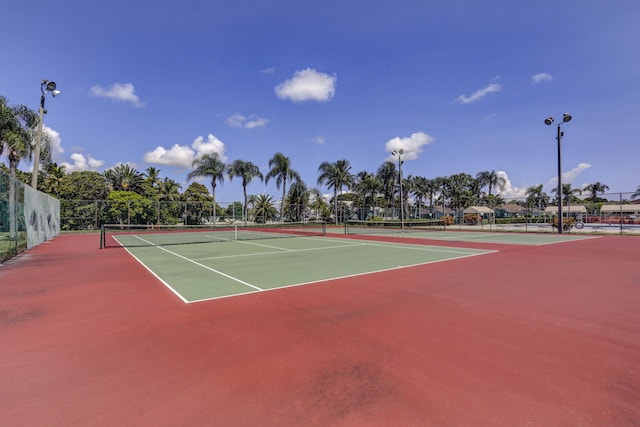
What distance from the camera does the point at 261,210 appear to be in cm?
4256

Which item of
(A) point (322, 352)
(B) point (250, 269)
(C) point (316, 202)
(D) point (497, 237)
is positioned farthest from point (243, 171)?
(A) point (322, 352)

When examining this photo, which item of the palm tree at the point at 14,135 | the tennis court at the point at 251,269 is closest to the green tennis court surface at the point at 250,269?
the tennis court at the point at 251,269

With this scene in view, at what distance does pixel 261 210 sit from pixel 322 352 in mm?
39811

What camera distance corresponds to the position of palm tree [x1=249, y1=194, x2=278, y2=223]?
41978 mm

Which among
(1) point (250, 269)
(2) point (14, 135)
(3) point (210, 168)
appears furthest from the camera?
(3) point (210, 168)

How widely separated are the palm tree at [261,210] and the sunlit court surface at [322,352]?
34595mm

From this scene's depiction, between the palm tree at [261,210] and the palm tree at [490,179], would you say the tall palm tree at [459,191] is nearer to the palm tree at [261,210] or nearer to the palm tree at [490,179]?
the palm tree at [490,179]

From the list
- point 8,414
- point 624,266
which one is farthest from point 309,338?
point 624,266

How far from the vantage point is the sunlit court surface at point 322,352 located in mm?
2609

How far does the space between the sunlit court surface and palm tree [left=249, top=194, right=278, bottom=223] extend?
34.6 m

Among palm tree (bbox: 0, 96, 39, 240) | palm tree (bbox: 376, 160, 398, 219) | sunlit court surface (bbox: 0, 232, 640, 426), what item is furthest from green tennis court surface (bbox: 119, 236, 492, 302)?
palm tree (bbox: 376, 160, 398, 219)

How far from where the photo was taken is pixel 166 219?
3244 cm

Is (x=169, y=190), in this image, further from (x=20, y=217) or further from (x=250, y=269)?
(x=250, y=269)

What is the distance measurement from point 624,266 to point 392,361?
1047cm
